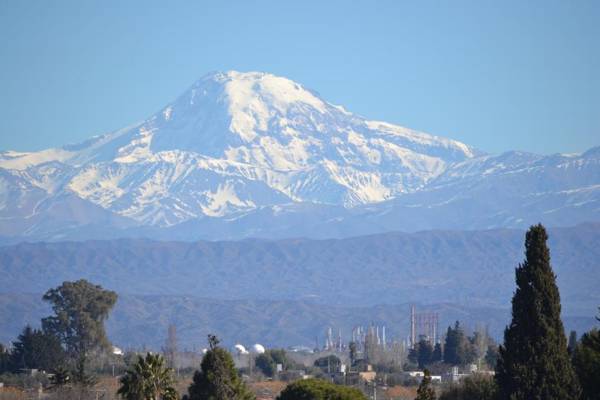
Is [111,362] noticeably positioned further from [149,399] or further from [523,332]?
[523,332]


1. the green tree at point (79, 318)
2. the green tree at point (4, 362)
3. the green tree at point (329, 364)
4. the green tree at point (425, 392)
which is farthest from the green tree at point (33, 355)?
the green tree at point (425, 392)

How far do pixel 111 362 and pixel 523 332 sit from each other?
81589mm

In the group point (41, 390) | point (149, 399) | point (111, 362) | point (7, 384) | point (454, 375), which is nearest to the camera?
point (149, 399)

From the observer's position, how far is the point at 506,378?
58375mm

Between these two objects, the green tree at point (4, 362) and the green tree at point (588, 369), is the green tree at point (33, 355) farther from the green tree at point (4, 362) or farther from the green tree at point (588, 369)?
the green tree at point (588, 369)

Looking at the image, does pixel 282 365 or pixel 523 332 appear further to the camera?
pixel 282 365

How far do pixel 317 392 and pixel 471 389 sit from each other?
772 cm

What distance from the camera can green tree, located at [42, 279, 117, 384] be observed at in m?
143

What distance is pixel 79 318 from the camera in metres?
144

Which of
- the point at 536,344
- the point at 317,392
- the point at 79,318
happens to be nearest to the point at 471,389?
the point at 317,392

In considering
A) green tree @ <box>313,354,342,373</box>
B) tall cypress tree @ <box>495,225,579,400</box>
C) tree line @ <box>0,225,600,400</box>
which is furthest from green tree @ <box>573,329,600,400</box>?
green tree @ <box>313,354,342,373</box>

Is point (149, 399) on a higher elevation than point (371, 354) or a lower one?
lower

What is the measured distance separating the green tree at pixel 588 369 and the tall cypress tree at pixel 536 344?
3.01m

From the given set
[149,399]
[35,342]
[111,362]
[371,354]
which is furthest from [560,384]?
[371,354]
